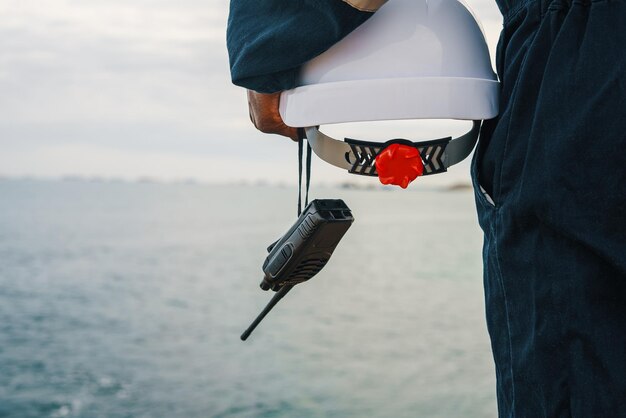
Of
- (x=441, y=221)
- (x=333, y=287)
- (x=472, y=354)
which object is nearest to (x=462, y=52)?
(x=472, y=354)

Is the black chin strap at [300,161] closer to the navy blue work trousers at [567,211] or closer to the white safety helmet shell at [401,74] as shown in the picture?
the white safety helmet shell at [401,74]

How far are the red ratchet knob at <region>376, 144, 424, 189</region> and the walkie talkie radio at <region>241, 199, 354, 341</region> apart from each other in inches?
4.9

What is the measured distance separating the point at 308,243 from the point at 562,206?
1.29ft

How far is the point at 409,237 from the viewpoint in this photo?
108 ft

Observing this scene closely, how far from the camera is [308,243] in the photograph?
3.35ft

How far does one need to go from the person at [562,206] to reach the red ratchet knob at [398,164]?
99mm

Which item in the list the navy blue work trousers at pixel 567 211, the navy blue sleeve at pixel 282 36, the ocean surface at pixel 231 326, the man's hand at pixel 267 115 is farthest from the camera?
the ocean surface at pixel 231 326

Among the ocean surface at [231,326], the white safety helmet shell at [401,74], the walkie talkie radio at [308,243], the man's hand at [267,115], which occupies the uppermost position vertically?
the white safety helmet shell at [401,74]

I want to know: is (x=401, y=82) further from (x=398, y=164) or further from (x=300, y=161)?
(x=300, y=161)

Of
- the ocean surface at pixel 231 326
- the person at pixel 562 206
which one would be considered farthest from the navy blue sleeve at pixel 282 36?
the ocean surface at pixel 231 326

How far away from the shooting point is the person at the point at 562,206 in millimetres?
722

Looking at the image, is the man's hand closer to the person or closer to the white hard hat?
the white hard hat

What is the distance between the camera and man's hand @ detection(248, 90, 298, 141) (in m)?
1.00

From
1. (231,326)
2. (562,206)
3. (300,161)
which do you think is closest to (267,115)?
(300,161)
